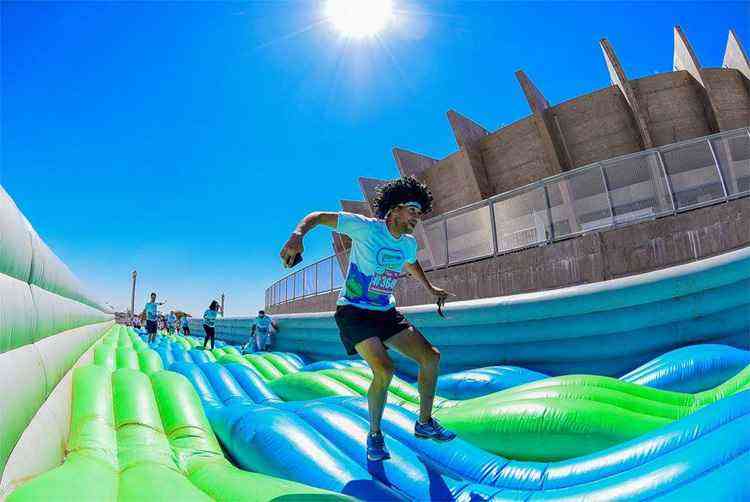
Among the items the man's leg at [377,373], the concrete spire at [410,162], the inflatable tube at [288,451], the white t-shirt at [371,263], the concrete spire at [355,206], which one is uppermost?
the concrete spire at [410,162]

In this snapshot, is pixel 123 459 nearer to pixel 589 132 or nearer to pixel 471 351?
pixel 471 351

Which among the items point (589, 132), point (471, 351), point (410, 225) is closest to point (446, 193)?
point (589, 132)

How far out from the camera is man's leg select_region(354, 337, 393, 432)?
2.33 meters

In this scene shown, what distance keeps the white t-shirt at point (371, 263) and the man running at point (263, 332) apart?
6461 mm

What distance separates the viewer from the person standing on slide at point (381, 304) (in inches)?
92.9

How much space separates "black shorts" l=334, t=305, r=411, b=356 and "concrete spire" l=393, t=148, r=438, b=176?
64.8 feet

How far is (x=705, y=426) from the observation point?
6.10 ft

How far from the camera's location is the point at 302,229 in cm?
230

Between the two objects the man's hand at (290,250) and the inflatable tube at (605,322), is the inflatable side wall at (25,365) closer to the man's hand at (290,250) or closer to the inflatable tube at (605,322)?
the man's hand at (290,250)

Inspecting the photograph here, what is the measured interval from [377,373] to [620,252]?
4.77 metres

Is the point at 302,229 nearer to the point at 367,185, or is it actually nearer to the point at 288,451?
the point at 288,451

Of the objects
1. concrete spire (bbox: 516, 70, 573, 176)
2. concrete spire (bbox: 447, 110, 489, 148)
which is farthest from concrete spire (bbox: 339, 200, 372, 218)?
concrete spire (bbox: 516, 70, 573, 176)

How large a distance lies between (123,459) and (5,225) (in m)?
1.35

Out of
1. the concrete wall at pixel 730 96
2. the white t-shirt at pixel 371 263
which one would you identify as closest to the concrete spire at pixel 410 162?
the concrete wall at pixel 730 96
